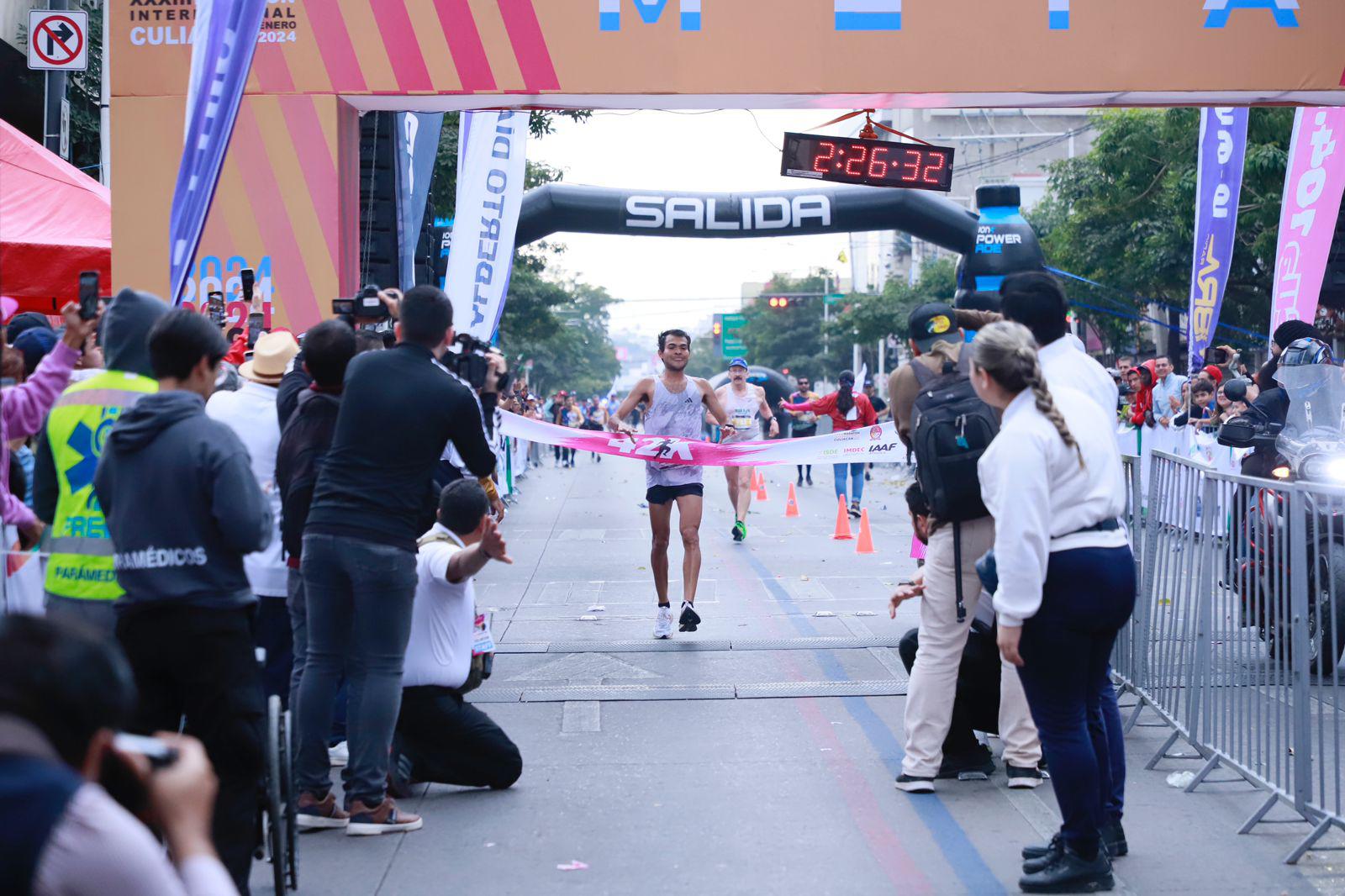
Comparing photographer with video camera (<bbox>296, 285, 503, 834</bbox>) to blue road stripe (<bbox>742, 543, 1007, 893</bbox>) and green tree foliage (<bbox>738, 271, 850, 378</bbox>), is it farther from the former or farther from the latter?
green tree foliage (<bbox>738, 271, 850, 378</bbox>)

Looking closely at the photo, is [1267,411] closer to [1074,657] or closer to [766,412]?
[1074,657]

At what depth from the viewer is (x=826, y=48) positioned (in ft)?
29.3

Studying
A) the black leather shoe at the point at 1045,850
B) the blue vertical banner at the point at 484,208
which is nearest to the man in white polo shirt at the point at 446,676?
the black leather shoe at the point at 1045,850

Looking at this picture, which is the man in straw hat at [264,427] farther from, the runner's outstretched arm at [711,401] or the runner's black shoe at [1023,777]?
the runner's outstretched arm at [711,401]

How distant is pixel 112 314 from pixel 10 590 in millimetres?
895

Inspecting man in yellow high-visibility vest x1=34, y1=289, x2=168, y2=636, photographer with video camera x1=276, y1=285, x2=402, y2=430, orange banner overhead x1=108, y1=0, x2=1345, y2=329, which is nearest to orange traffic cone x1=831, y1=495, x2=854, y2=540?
orange banner overhead x1=108, y1=0, x2=1345, y2=329

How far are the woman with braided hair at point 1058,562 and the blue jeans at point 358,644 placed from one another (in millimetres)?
2163

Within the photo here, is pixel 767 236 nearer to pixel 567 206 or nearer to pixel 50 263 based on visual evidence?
pixel 567 206

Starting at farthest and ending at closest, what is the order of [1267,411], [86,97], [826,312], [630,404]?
[826,312] < [86,97] < [630,404] < [1267,411]

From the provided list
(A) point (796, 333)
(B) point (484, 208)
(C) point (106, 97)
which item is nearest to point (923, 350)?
(B) point (484, 208)

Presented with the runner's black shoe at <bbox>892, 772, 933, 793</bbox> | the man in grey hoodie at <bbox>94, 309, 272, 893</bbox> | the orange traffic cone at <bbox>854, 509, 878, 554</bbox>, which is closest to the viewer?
the man in grey hoodie at <bbox>94, 309, 272, 893</bbox>

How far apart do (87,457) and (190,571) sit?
0.59 m

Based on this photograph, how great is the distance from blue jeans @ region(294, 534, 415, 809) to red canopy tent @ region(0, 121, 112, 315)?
4487 millimetres

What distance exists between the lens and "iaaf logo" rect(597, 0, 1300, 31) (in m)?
8.90
